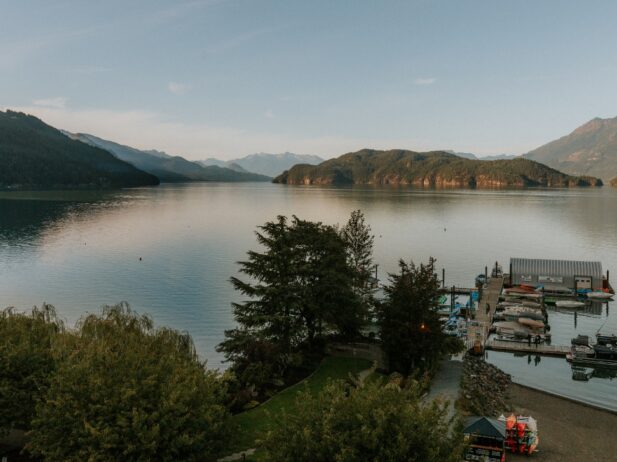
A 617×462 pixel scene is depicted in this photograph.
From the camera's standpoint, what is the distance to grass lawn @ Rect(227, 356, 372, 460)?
1078 inches

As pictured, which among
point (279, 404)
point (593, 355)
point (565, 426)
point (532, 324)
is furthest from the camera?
point (532, 324)

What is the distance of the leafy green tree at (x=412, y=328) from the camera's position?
39.3 m

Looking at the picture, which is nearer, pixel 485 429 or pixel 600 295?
pixel 485 429

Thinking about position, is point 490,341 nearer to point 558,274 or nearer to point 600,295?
point 600,295

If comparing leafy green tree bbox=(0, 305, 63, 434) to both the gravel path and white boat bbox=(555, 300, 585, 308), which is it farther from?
white boat bbox=(555, 300, 585, 308)

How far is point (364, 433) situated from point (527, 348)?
142ft

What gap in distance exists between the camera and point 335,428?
18.2 m

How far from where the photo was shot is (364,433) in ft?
55.8

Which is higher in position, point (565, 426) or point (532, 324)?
point (532, 324)

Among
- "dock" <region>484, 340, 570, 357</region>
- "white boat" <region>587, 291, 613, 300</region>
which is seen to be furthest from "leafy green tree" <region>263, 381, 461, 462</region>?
"white boat" <region>587, 291, 613, 300</region>

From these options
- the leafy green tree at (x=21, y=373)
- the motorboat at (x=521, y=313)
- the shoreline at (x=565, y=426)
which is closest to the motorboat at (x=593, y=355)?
the motorboat at (x=521, y=313)

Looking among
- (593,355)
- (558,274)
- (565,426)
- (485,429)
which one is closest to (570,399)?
(565,426)

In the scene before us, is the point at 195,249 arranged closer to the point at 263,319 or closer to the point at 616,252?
the point at 263,319

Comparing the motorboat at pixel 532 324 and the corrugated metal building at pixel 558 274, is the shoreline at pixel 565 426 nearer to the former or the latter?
the motorboat at pixel 532 324
